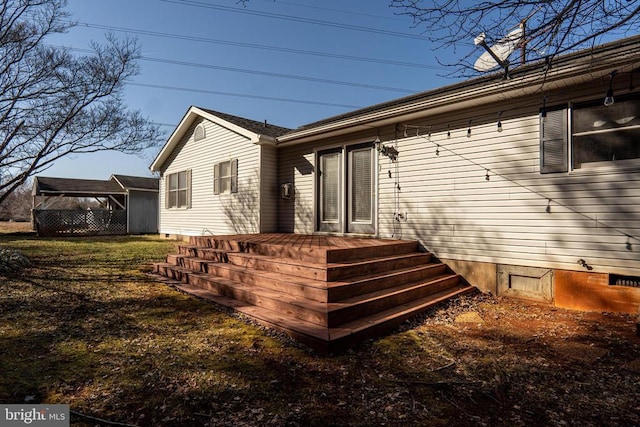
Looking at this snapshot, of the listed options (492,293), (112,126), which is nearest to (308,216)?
(492,293)

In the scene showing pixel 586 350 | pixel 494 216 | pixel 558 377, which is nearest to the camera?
pixel 558 377

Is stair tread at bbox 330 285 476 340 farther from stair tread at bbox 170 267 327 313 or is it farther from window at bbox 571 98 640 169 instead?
window at bbox 571 98 640 169

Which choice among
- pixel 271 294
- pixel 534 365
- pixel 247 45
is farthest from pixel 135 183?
pixel 534 365

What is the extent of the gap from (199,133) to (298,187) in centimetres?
485

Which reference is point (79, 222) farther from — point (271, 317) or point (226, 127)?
point (271, 317)

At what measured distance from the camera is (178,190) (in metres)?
12.5

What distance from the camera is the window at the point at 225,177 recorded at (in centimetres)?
973

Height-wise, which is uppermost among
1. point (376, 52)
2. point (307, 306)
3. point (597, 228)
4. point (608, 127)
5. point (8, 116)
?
point (376, 52)

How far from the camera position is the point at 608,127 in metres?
4.55

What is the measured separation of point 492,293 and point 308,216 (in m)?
4.53

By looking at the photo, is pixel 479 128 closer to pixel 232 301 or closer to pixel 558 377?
pixel 558 377

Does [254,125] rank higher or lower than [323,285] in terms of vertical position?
higher

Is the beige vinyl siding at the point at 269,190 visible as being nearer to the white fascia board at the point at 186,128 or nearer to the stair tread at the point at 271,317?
the white fascia board at the point at 186,128

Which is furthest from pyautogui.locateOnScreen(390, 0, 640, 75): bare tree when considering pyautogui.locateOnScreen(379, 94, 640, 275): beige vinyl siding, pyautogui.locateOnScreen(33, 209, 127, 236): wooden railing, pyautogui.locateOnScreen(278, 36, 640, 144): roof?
pyautogui.locateOnScreen(33, 209, 127, 236): wooden railing
